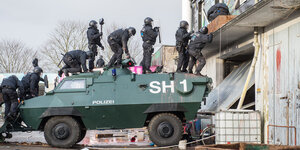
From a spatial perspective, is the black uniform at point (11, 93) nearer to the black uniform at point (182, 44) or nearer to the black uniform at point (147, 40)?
the black uniform at point (147, 40)

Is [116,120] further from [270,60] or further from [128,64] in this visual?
[270,60]

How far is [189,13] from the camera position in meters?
21.0

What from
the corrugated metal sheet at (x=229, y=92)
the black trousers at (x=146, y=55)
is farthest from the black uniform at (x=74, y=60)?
the corrugated metal sheet at (x=229, y=92)

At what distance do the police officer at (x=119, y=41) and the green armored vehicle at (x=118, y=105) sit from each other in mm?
1612

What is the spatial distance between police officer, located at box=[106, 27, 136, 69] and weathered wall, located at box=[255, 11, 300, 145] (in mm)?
3851

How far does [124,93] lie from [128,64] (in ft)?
3.16

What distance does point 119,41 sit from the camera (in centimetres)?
1091

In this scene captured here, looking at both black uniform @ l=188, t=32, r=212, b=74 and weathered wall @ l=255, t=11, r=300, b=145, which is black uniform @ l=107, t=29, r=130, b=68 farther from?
weathered wall @ l=255, t=11, r=300, b=145

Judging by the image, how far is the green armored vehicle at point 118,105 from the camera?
8.86 meters

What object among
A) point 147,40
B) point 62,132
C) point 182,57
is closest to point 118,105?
point 62,132

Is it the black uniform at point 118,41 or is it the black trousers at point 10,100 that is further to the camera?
the black uniform at point 118,41

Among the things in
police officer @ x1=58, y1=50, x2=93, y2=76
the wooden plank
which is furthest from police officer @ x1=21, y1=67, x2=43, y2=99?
the wooden plank

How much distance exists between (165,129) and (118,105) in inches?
52.8

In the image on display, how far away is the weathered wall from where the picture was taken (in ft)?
24.7
